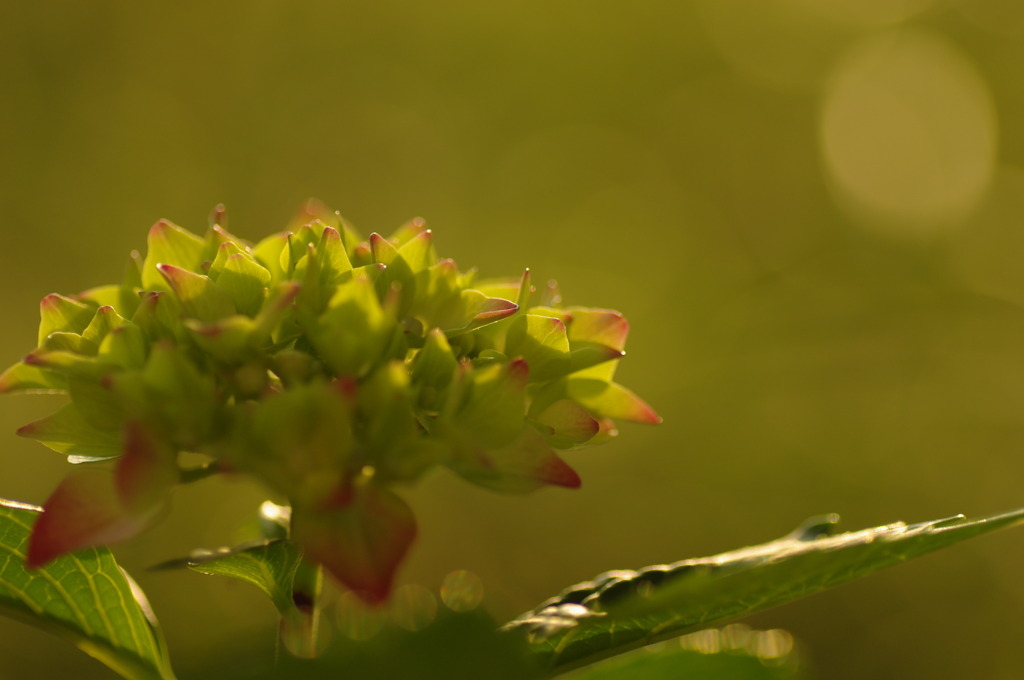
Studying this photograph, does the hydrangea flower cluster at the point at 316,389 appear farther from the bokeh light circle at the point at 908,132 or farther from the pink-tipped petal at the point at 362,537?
the bokeh light circle at the point at 908,132

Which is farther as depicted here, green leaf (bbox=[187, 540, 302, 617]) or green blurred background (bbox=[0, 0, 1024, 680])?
green blurred background (bbox=[0, 0, 1024, 680])

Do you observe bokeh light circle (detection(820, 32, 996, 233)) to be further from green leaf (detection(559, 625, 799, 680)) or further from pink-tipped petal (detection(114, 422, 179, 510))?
pink-tipped petal (detection(114, 422, 179, 510))

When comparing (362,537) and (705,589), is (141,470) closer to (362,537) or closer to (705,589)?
(362,537)

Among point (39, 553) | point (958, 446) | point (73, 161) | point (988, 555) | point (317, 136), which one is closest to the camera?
point (39, 553)

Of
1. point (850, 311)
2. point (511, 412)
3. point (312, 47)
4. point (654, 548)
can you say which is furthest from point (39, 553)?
point (312, 47)

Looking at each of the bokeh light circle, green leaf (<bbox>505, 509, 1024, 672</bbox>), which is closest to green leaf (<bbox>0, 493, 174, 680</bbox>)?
green leaf (<bbox>505, 509, 1024, 672</bbox>)

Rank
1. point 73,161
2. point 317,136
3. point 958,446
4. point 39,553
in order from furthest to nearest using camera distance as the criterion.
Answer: point 317,136 < point 73,161 < point 958,446 < point 39,553

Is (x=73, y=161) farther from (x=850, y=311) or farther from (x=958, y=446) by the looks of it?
(x=958, y=446)
